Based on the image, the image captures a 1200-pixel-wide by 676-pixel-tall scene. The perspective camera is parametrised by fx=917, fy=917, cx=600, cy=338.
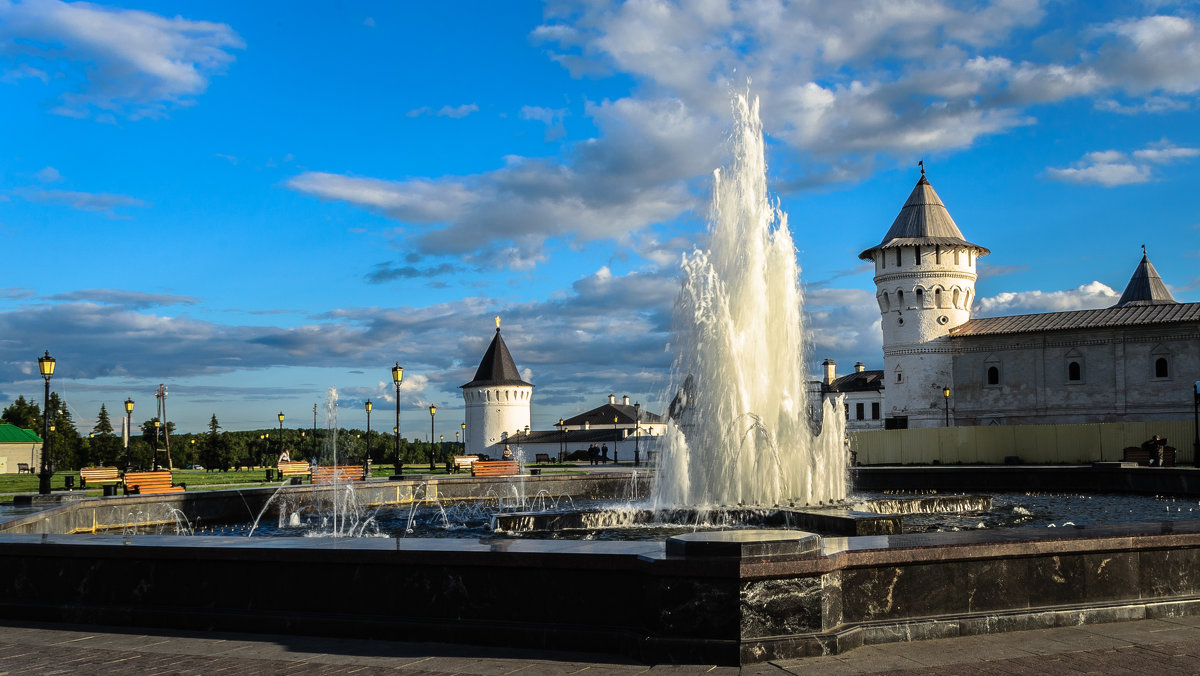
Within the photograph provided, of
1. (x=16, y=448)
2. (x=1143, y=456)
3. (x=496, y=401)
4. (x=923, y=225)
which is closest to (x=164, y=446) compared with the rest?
(x=16, y=448)

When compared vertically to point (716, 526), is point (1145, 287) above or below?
above

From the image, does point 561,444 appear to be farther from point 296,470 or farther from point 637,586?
point 637,586

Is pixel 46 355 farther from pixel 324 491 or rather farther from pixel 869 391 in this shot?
pixel 869 391

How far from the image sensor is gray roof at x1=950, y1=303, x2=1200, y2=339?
150ft

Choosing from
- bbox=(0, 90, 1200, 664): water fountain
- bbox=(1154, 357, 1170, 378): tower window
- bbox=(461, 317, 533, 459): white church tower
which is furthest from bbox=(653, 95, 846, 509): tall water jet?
bbox=(461, 317, 533, 459): white church tower

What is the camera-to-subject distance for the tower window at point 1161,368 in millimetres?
45656

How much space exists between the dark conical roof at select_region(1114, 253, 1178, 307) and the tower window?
91.8 feet

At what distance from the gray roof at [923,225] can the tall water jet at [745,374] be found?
40.2 metres

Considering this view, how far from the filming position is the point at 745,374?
50.9ft

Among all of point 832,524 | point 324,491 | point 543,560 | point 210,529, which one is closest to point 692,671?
point 543,560

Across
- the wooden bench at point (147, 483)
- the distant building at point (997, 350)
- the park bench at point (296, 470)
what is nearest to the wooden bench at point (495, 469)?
the park bench at point (296, 470)

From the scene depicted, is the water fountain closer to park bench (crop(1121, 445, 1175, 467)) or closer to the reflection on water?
the reflection on water

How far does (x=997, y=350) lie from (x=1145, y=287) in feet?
95.1

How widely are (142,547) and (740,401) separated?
10396 millimetres
